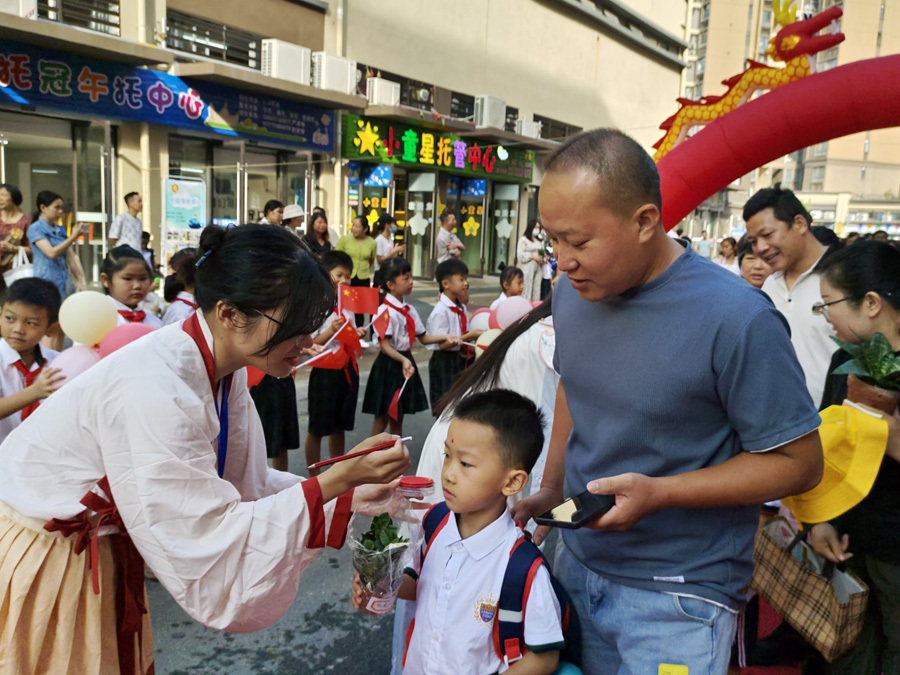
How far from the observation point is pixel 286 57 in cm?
1278

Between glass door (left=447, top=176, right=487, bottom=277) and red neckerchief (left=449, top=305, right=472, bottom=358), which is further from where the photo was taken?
glass door (left=447, top=176, right=487, bottom=277)

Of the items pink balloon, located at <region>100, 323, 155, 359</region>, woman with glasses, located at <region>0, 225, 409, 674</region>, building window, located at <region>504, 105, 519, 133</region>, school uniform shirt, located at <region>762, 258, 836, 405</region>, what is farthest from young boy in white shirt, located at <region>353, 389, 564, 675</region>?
building window, located at <region>504, 105, 519, 133</region>

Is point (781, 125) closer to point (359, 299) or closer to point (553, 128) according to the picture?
point (359, 299)

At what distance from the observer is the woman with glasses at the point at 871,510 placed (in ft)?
7.61

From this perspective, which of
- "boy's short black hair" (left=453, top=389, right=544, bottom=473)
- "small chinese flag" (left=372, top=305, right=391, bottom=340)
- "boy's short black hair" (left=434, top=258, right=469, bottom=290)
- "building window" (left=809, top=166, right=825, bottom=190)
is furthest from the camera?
"building window" (left=809, top=166, right=825, bottom=190)

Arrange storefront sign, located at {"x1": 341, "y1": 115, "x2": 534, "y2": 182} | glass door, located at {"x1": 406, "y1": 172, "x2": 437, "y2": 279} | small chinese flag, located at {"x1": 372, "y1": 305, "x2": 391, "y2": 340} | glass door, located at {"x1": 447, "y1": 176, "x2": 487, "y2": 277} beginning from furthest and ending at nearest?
glass door, located at {"x1": 447, "y1": 176, "x2": 487, "y2": 277} → glass door, located at {"x1": 406, "y1": 172, "x2": 437, "y2": 279} → storefront sign, located at {"x1": 341, "y1": 115, "x2": 534, "y2": 182} → small chinese flag, located at {"x1": 372, "y1": 305, "x2": 391, "y2": 340}

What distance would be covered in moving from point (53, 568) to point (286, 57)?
12410 millimetres

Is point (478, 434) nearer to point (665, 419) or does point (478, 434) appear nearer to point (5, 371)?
point (665, 419)

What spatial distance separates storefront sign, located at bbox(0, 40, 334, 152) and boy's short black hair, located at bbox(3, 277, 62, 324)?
739 centimetres

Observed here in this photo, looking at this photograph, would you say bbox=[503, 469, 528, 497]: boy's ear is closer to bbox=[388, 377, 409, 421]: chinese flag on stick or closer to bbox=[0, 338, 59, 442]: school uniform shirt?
bbox=[0, 338, 59, 442]: school uniform shirt

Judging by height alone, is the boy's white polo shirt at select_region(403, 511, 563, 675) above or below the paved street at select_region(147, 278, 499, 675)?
above


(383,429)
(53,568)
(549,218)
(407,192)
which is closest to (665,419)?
(549,218)

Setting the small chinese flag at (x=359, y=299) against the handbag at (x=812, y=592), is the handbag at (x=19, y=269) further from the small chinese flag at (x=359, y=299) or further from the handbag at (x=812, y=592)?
the handbag at (x=812, y=592)

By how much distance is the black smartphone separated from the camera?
142cm
